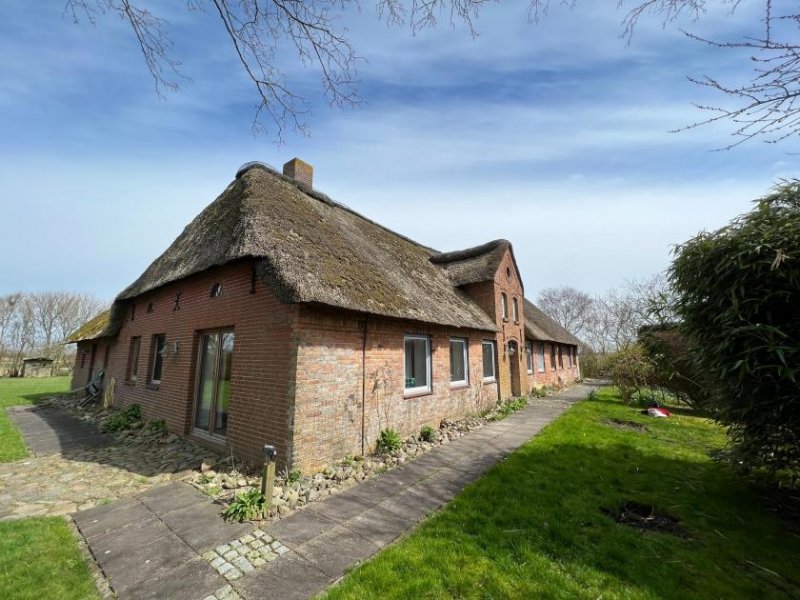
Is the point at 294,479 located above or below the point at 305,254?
below

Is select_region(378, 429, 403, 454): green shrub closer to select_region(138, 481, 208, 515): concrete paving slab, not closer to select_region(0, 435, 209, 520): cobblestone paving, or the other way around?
select_region(138, 481, 208, 515): concrete paving slab

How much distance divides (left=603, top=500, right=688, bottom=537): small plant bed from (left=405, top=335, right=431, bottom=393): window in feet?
15.9

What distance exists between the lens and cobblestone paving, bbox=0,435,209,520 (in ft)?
16.6

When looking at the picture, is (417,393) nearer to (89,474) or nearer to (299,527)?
(299,527)

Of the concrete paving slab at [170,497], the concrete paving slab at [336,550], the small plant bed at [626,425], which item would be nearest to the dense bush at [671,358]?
the small plant bed at [626,425]

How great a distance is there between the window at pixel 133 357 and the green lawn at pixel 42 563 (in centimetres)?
774

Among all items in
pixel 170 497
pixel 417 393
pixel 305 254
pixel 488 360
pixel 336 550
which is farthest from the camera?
pixel 488 360

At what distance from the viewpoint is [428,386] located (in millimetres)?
9352

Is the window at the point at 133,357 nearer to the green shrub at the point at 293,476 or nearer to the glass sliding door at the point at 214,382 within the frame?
the glass sliding door at the point at 214,382

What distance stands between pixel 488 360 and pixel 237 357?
31.7 feet

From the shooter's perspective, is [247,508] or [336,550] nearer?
[336,550]

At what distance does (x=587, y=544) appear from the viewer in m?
4.10

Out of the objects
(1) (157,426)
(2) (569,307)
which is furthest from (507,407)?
(2) (569,307)

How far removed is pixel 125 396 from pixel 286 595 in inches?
429
